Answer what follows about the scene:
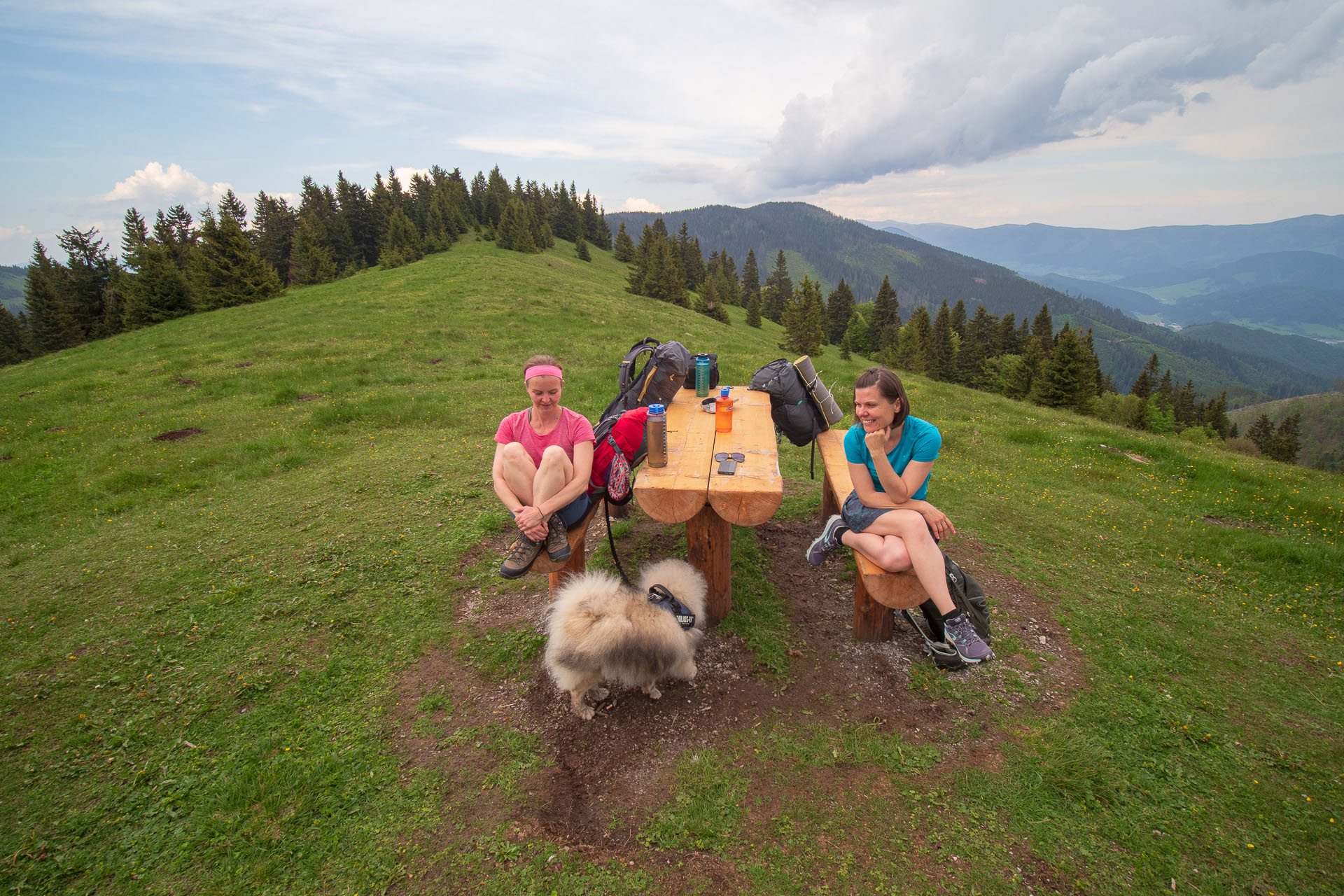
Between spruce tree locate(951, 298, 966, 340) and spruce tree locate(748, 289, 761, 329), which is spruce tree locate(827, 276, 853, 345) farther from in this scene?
spruce tree locate(951, 298, 966, 340)

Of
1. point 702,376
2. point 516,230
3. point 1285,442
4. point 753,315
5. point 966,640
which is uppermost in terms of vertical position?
point 516,230

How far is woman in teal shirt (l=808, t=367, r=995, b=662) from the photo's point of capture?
12.4ft

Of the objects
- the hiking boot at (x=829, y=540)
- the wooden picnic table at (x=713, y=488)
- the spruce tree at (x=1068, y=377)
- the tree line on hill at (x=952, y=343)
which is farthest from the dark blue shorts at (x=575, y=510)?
the spruce tree at (x=1068, y=377)

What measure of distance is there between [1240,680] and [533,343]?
58.2 feet

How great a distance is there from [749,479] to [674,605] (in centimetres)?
109

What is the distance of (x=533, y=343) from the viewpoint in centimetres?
1825

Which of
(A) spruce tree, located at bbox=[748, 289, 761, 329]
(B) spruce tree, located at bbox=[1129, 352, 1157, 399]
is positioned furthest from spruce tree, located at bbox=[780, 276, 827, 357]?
(B) spruce tree, located at bbox=[1129, 352, 1157, 399]

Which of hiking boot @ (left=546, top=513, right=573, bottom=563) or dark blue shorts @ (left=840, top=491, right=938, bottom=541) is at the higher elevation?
dark blue shorts @ (left=840, top=491, right=938, bottom=541)

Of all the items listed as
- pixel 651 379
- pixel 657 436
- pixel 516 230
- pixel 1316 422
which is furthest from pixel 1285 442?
pixel 1316 422

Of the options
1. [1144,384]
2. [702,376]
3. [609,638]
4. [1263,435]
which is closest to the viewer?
[609,638]

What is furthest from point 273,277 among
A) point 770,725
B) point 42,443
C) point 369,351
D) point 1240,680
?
point 1240,680

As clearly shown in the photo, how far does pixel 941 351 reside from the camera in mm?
51656

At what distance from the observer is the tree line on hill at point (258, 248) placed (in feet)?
103

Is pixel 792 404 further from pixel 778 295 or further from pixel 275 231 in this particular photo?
pixel 778 295
